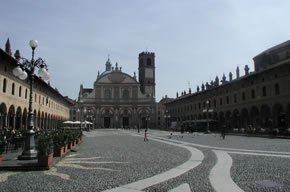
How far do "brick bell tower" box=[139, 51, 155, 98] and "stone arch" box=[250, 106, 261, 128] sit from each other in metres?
59.1

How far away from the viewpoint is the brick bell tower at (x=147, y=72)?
101 meters

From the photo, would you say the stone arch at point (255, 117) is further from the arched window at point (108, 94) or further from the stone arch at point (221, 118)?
the arched window at point (108, 94)

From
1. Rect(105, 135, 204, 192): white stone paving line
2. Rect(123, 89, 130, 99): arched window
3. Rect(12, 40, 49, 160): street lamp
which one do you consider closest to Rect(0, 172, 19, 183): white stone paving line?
Rect(12, 40, 49, 160): street lamp

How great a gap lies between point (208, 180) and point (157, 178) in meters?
1.42

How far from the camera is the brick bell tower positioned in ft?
331

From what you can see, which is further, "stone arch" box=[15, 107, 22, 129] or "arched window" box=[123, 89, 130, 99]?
"arched window" box=[123, 89, 130, 99]

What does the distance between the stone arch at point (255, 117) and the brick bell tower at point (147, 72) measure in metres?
59.1

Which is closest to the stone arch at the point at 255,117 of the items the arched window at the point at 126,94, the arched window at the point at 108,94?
the arched window at the point at 126,94

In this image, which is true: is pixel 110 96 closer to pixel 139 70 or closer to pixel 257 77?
pixel 139 70

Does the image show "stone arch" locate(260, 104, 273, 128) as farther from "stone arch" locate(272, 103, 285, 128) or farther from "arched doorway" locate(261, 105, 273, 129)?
"stone arch" locate(272, 103, 285, 128)

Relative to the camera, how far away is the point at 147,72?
4013 inches

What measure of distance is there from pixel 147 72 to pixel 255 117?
63901mm

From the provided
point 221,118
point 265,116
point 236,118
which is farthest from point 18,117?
point 221,118

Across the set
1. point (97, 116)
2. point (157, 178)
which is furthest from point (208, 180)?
point (97, 116)
